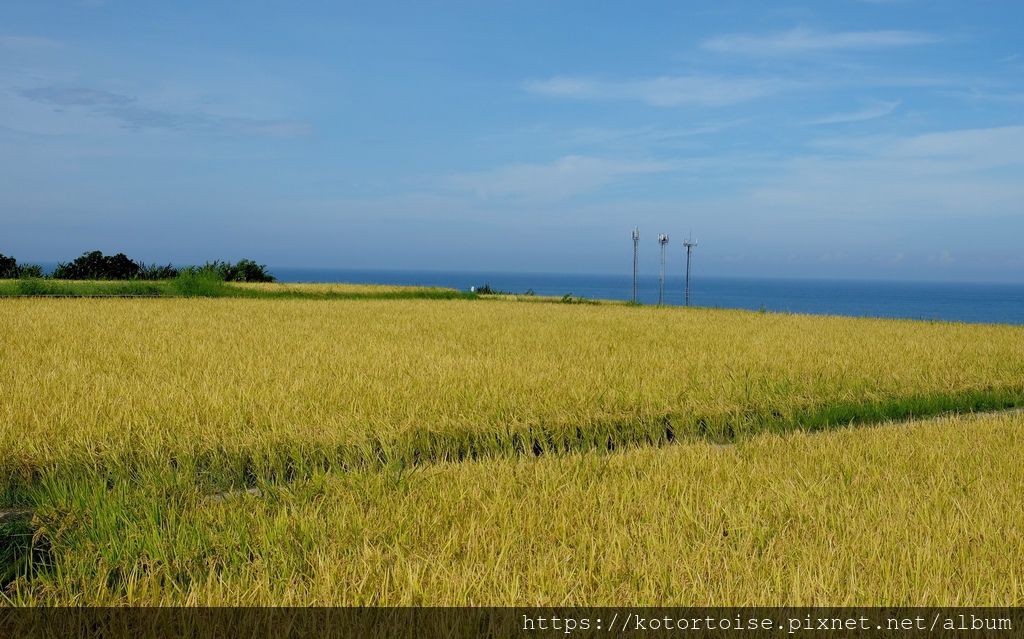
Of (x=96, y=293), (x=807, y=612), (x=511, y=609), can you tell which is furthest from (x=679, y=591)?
(x=96, y=293)

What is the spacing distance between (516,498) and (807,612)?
1.76 meters

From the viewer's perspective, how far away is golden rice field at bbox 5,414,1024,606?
2863 millimetres

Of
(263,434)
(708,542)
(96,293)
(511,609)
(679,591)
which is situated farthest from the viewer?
(96,293)

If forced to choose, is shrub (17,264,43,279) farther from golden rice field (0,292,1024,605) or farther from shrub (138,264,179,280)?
golden rice field (0,292,1024,605)

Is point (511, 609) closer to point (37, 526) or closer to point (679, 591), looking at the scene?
point (679, 591)

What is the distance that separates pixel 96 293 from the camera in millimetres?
25359

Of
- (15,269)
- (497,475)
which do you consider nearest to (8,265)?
(15,269)

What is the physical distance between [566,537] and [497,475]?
1.21m

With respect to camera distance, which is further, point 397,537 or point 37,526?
point 37,526

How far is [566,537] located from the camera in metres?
3.51

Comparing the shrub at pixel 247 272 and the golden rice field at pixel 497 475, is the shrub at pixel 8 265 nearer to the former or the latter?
the shrub at pixel 247 272

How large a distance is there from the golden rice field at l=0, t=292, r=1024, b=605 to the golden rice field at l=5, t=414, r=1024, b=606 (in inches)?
0.7

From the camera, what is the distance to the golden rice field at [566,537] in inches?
113

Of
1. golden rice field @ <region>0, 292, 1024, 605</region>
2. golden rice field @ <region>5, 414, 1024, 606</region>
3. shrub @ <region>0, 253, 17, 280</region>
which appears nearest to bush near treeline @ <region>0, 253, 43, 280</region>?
shrub @ <region>0, 253, 17, 280</region>
